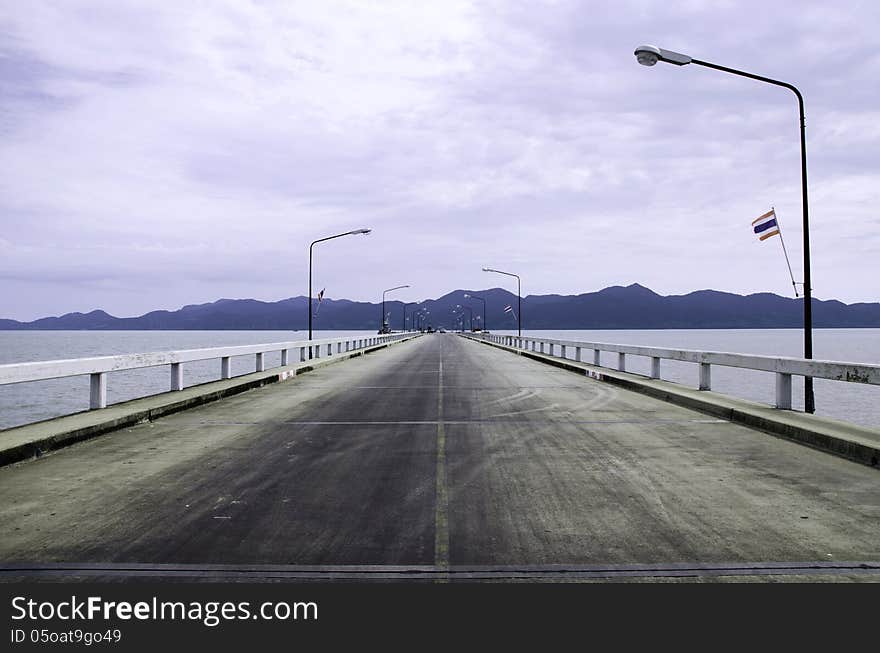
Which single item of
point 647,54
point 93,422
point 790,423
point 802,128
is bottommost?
point 93,422

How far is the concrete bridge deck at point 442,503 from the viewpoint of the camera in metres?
5.12

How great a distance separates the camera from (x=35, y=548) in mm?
5461

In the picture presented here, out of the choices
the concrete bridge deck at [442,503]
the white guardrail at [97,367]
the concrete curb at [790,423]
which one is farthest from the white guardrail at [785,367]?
the white guardrail at [97,367]

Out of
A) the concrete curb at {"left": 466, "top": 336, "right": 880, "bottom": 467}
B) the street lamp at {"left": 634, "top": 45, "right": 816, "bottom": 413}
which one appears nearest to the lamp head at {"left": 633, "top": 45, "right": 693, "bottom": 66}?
the street lamp at {"left": 634, "top": 45, "right": 816, "bottom": 413}

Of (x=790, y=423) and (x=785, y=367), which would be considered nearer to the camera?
(x=790, y=423)

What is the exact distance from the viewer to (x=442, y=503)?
→ 269 inches

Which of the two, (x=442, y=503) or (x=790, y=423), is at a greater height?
(x=790, y=423)

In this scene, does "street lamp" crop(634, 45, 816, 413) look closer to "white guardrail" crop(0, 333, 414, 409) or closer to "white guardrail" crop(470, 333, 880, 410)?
"white guardrail" crop(470, 333, 880, 410)

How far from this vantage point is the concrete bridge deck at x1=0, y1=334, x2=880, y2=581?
5.12m

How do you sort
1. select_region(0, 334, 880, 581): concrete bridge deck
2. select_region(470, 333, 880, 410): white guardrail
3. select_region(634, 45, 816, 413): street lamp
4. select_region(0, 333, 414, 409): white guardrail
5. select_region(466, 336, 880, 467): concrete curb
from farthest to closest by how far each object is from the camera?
select_region(634, 45, 816, 413): street lamp → select_region(470, 333, 880, 410): white guardrail → select_region(0, 333, 414, 409): white guardrail → select_region(466, 336, 880, 467): concrete curb → select_region(0, 334, 880, 581): concrete bridge deck

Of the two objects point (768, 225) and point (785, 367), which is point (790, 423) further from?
point (768, 225)

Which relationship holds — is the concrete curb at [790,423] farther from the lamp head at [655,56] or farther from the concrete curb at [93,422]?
the concrete curb at [93,422]

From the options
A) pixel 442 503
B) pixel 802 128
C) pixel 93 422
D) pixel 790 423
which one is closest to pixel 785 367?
pixel 790 423

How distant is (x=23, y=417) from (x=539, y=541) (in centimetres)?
2763
